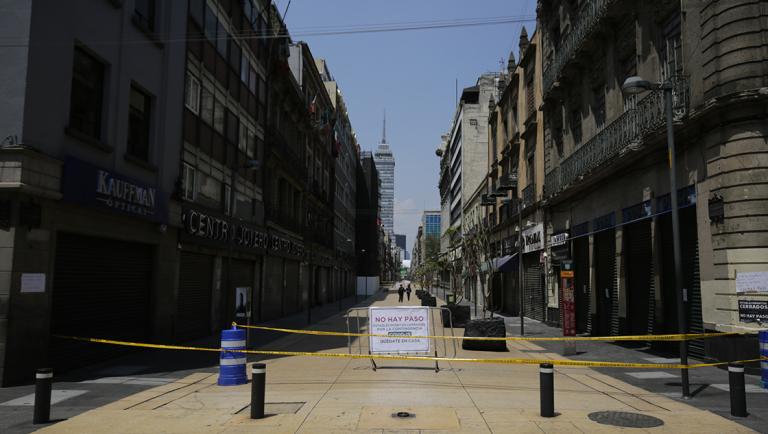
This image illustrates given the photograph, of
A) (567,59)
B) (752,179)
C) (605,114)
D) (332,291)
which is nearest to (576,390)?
(752,179)

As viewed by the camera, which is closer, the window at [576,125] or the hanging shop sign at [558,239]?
the window at [576,125]

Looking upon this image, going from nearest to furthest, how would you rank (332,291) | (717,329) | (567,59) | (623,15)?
(717,329)
(623,15)
(567,59)
(332,291)

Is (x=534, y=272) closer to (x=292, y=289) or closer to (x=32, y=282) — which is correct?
(x=292, y=289)

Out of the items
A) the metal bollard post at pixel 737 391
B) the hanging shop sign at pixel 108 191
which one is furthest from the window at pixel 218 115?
the metal bollard post at pixel 737 391

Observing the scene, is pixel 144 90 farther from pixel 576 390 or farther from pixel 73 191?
pixel 576 390

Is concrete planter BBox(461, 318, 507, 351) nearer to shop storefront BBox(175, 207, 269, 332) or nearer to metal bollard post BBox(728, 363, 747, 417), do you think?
shop storefront BBox(175, 207, 269, 332)

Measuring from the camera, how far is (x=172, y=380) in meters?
12.0

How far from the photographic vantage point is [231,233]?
750 inches

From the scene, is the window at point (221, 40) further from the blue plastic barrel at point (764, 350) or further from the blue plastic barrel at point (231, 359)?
the blue plastic barrel at point (764, 350)

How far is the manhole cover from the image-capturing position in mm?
7957

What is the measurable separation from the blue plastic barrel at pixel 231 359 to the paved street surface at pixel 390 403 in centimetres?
30

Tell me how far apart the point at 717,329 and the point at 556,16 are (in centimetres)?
1892

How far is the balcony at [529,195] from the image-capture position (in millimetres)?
30516

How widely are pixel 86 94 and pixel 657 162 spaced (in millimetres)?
15765
